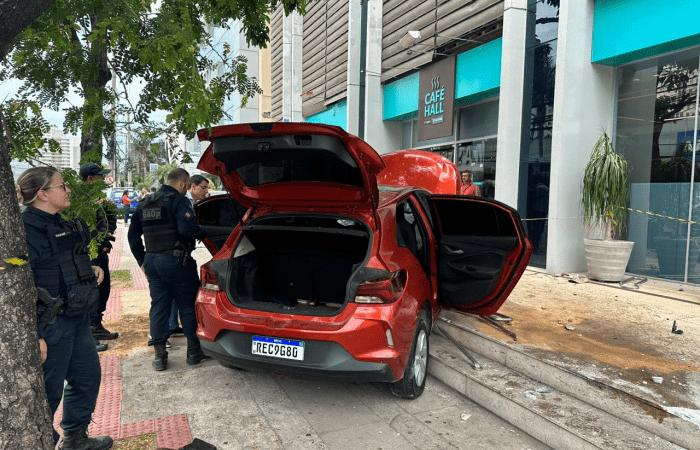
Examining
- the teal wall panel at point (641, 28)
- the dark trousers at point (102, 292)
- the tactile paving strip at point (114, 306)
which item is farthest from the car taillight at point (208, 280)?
the teal wall panel at point (641, 28)

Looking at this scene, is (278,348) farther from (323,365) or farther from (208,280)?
(208,280)

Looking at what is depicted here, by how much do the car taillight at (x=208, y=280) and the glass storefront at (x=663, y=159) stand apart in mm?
6338

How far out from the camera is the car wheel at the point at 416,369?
3.60 m

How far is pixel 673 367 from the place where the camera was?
367 centimetres

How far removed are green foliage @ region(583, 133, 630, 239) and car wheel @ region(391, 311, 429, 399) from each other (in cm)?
446

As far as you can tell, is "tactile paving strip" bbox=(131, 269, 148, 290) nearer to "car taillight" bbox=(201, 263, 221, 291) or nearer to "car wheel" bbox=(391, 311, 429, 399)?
"car taillight" bbox=(201, 263, 221, 291)

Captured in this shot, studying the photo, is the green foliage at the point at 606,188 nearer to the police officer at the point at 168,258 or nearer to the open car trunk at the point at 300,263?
the open car trunk at the point at 300,263

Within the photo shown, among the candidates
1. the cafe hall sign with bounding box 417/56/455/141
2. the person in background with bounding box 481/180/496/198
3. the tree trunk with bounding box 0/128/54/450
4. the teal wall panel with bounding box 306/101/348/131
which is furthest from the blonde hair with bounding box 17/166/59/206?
the teal wall panel with bounding box 306/101/348/131

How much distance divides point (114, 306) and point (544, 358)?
578 cm

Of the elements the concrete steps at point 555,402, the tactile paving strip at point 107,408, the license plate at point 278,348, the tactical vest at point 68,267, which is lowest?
the tactile paving strip at point 107,408

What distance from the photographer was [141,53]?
6.99 feet

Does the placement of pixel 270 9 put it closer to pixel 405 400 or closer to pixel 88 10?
pixel 88 10

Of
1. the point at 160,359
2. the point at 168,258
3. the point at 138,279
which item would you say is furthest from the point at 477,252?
the point at 138,279

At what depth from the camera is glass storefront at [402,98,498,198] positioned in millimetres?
9945
